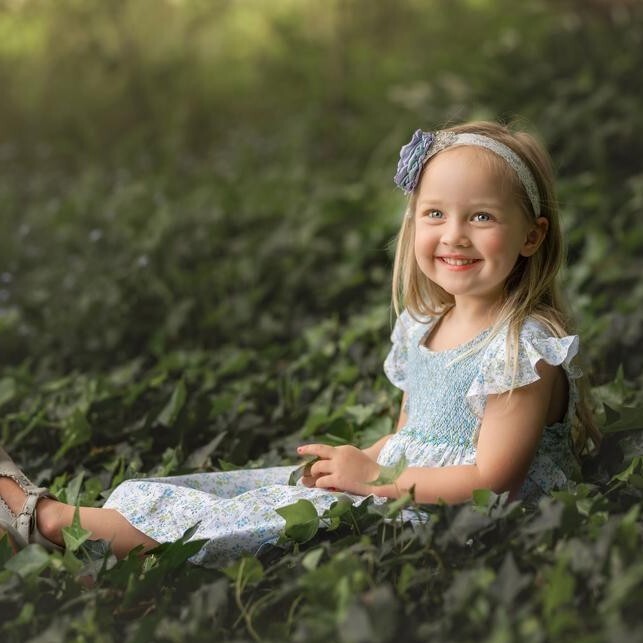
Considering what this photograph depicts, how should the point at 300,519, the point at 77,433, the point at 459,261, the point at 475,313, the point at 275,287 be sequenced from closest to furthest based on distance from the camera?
the point at 300,519
the point at 459,261
the point at 475,313
the point at 77,433
the point at 275,287

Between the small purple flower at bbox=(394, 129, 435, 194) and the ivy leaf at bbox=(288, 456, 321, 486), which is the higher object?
the small purple flower at bbox=(394, 129, 435, 194)

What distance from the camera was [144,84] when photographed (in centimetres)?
793

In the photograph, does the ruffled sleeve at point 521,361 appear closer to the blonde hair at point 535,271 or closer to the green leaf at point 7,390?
the blonde hair at point 535,271

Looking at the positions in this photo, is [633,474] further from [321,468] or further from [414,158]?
[414,158]

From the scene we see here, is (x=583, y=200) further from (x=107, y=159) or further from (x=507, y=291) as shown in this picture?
(x=107, y=159)

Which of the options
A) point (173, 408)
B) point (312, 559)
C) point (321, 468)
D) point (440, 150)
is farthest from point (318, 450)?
point (173, 408)

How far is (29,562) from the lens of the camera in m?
2.03

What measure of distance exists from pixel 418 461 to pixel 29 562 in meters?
0.87

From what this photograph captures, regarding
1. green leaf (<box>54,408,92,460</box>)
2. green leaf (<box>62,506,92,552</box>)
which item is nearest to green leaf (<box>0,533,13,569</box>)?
green leaf (<box>62,506,92,552</box>)

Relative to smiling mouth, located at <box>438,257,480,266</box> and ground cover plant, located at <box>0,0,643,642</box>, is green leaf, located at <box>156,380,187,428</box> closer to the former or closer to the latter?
ground cover plant, located at <box>0,0,643,642</box>

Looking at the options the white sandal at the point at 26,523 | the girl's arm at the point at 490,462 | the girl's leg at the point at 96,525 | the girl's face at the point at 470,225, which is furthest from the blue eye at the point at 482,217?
the white sandal at the point at 26,523

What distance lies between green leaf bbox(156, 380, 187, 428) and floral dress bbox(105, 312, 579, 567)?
0.71 m

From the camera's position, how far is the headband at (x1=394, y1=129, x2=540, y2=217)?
2.35 meters

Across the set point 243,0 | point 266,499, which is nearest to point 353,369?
point 266,499
